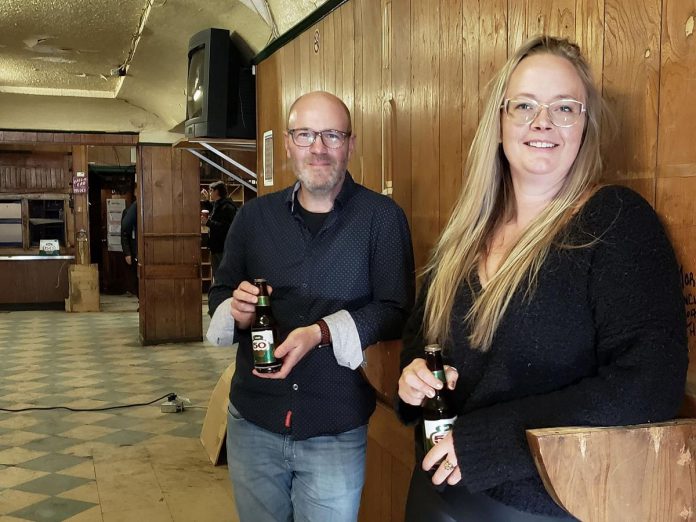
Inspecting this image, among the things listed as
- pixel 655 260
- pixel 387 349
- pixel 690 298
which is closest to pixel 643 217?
pixel 655 260

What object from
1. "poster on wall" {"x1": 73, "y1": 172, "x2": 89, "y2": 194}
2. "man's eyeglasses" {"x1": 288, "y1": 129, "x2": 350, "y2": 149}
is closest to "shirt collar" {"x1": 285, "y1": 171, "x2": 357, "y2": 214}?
"man's eyeglasses" {"x1": 288, "y1": 129, "x2": 350, "y2": 149}

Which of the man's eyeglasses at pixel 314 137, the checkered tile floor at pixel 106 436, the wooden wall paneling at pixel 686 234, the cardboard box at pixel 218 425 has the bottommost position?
the checkered tile floor at pixel 106 436

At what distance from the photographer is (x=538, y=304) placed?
3.71 feet

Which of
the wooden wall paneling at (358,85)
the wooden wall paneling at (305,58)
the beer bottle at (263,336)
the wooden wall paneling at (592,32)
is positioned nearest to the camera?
the wooden wall paneling at (592,32)

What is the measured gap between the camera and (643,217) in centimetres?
107

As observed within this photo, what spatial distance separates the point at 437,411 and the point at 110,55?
584 centimetres

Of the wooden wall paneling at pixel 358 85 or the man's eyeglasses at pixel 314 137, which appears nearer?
the man's eyeglasses at pixel 314 137

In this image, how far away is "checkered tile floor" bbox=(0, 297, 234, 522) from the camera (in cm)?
327

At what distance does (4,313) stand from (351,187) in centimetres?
954

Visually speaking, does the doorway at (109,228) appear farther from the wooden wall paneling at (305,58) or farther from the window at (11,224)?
the wooden wall paneling at (305,58)

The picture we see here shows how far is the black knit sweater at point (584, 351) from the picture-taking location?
3.32ft

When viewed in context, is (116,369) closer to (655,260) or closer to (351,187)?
(351,187)

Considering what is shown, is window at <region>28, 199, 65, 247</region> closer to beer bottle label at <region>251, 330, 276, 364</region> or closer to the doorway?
the doorway

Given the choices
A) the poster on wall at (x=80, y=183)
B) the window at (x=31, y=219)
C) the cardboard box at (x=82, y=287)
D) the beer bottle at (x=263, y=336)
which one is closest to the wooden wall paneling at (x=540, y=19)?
the beer bottle at (x=263, y=336)
